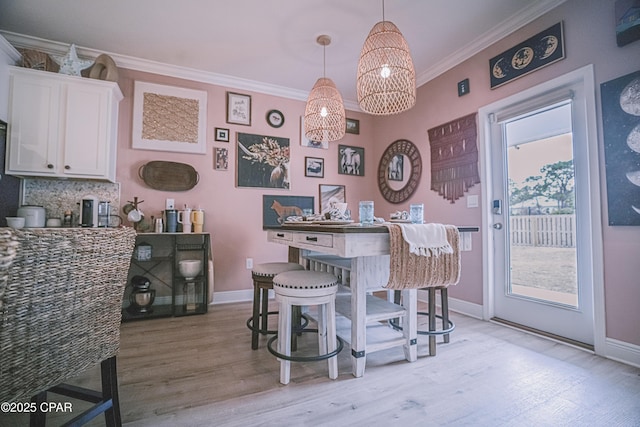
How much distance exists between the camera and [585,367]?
1.75 metres

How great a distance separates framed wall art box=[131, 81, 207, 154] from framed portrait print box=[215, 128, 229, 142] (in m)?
0.16

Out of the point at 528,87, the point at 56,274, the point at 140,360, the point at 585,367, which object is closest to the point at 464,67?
the point at 528,87

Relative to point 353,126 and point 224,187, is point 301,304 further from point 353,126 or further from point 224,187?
point 353,126

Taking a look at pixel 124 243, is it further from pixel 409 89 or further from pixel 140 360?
pixel 409 89

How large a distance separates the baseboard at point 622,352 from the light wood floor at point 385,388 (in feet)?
0.19

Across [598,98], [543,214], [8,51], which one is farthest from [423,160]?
[8,51]

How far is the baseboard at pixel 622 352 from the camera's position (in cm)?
175

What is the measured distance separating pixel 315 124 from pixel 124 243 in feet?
6.40

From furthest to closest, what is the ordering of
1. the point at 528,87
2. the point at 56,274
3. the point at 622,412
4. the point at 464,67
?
the point at 464,67, the point at 528,87, the point at 622,412, the point at 56,274

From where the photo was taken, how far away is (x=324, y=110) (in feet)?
8.21

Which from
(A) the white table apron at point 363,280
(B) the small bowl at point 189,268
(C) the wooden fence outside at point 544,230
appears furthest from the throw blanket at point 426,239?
(B) the small bowl at point 189,268

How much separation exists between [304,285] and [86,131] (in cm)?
265

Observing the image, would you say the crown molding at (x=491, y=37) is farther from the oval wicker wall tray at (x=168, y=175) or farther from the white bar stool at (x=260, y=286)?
the oval wicker wall tray at (x=168, y=175)

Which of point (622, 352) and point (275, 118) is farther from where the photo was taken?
point (275, 118)
